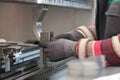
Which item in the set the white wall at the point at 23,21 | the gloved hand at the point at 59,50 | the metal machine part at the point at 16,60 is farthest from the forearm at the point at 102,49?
the white wall at the point at 23,21

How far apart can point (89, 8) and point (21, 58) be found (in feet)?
4.68

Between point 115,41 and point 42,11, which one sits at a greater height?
point 42,11

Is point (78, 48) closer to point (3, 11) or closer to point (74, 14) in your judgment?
point (3, 11)

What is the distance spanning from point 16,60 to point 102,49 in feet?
1.35

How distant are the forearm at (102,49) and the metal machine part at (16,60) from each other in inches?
11.3

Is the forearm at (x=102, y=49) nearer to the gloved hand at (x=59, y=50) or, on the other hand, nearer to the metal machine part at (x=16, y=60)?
the gloved hand at (x=59, y=50)

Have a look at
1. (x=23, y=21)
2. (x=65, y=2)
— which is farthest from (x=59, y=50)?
(x=23, y=21)

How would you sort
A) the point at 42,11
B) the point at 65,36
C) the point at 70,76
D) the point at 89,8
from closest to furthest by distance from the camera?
the point at 70,76 < the point at 42,11 < the point at 65,36 < the point at 89,8

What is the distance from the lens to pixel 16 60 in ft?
3.31

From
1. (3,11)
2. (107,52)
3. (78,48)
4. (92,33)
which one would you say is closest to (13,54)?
(78,48)

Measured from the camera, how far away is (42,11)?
114 cm

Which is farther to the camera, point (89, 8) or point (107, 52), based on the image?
point (89, 8)

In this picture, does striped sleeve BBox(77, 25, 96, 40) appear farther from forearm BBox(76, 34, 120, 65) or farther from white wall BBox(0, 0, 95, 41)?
forearm BBox(76, 34, 120, 65)

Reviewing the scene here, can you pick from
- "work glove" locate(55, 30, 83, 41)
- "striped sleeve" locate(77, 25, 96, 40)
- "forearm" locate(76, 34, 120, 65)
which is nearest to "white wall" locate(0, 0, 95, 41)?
"work glove" locate(55, 30, 83, 41)
